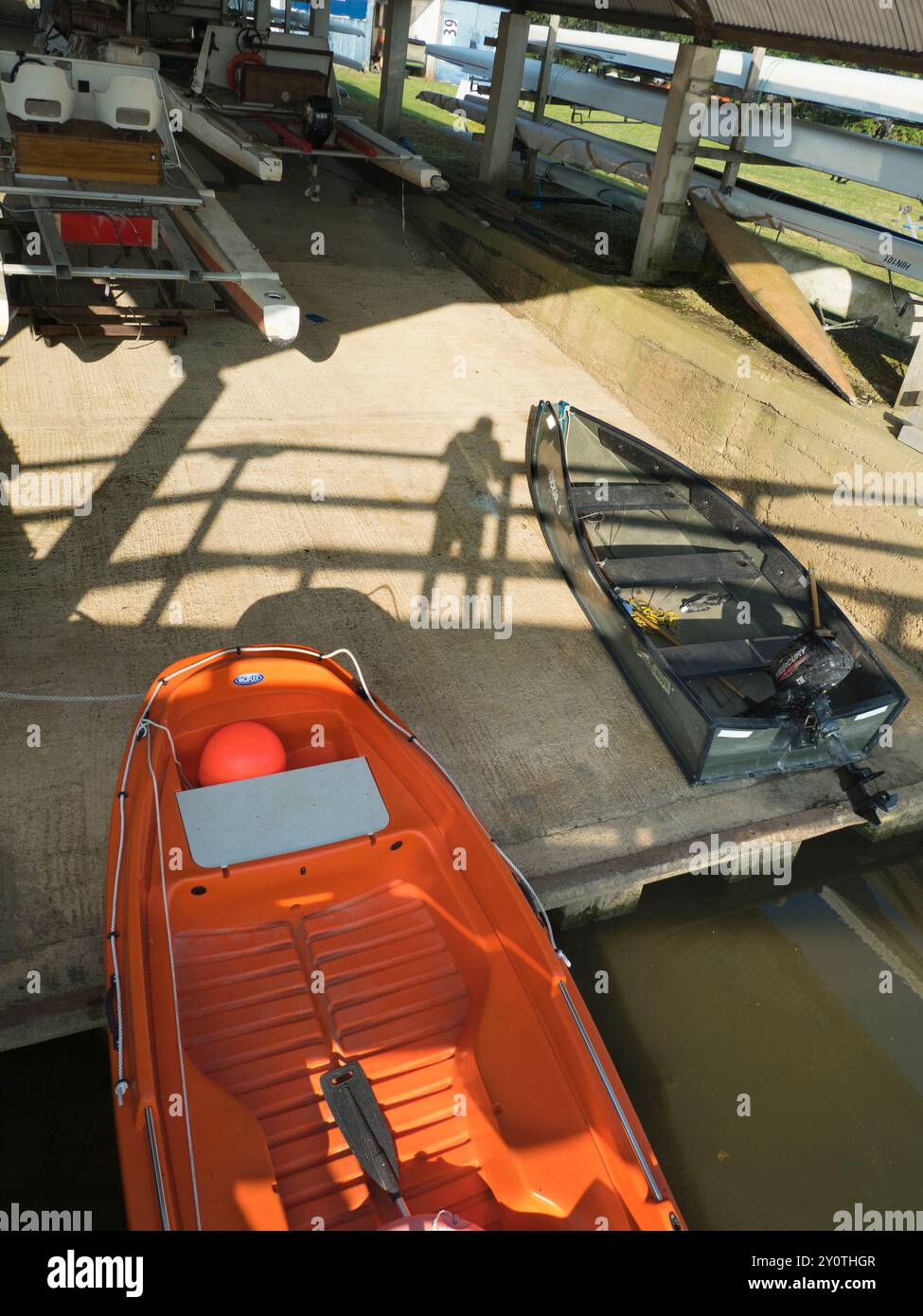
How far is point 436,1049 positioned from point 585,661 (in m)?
3.28

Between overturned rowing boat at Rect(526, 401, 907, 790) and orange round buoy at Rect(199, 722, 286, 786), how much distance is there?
Result: 97.7 inches

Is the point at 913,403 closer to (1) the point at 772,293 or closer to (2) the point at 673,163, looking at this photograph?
(1) the point at 772,293

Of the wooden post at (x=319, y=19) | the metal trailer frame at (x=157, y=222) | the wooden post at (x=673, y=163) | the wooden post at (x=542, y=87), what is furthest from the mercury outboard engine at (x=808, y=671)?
the wooden post at (x=319, y=19)

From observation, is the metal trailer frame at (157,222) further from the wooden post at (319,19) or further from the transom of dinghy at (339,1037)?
the wooden post at (319,19)

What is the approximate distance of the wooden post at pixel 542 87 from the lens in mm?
13723

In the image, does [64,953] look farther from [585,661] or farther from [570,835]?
[585,661]

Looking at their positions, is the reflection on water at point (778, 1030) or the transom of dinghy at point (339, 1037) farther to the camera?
the reflection on water at point (778, 1030)

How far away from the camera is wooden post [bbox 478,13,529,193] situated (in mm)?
12688

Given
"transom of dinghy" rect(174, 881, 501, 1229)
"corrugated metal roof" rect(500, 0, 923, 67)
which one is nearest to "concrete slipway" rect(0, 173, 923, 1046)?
"transom of dinghy" rect(174, 881, 501, 1229)

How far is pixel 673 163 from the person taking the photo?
959 cm

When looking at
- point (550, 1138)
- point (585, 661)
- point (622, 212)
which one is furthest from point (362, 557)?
point (622, 212)

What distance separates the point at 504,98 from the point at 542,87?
81.7 inches

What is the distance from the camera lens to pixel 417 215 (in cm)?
1378

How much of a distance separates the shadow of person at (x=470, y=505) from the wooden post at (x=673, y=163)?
3.28m
